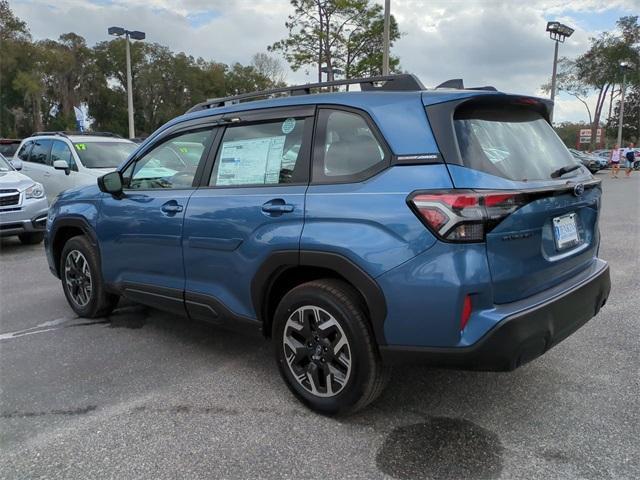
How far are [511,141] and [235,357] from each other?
2.40 metres

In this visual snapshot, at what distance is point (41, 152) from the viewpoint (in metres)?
10.8

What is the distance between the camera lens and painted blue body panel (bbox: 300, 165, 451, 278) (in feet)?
8.36

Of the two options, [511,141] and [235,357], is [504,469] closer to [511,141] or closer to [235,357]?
[511,141]

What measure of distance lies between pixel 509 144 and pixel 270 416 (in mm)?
1994

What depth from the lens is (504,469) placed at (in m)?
2.51

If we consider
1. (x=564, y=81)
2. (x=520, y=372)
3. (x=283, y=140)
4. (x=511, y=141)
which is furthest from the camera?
(x=564, y=81)

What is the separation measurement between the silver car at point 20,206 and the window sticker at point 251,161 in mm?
5908

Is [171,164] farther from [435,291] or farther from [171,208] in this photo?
[435,291]

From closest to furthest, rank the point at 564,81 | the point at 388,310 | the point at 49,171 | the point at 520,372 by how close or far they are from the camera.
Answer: the point at 388,310 → the point at 520,372 → the point at 49,171 → the point at 564,81

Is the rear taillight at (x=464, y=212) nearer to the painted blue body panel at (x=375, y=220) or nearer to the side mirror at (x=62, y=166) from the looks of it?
the painted blue body panel at (x=375, y=220)

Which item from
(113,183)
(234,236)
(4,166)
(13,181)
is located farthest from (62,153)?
(234,236)

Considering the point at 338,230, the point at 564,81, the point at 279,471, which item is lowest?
the point at 279,471

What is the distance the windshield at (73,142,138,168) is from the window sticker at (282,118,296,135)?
742 cm

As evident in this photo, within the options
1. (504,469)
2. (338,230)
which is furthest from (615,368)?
(338,230)
